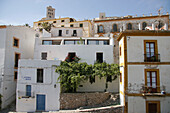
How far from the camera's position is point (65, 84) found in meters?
16.7

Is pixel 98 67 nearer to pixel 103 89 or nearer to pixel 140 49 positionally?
pixel 103 89

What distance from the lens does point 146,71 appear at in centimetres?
1389

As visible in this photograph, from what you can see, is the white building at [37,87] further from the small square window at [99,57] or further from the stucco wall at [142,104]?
the stucco wall at [142,104]

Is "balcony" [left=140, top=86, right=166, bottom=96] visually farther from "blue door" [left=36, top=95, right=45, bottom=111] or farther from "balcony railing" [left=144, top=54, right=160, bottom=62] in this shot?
"blue door" [left=36, top=95, right=45, bottom=111]

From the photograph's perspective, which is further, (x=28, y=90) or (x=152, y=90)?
(x=28, y=90)

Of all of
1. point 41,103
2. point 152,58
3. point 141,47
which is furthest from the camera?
point 41,103

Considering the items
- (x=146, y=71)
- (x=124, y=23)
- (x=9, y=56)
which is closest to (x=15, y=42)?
(x=9, y=56)

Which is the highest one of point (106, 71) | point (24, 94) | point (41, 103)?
point (106, 71)

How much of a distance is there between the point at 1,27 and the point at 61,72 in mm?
10456

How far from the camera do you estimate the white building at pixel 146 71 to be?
13617mm

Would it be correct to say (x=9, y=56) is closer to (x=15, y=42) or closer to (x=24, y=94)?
(x=15, y=42)

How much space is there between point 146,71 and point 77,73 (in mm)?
7429

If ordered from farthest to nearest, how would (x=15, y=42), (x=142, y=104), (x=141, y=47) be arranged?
1. (x=15, y=42)
2. (x=141, y=47)
3. (x=142, y=104)

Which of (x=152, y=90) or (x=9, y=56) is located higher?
(x=9, y=56)
